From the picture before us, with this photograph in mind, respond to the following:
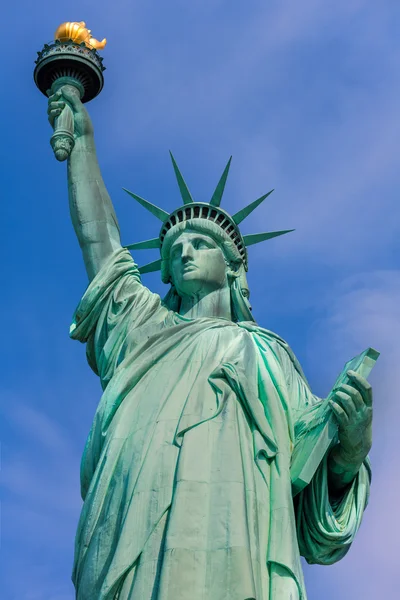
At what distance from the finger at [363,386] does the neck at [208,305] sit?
6.99 feet

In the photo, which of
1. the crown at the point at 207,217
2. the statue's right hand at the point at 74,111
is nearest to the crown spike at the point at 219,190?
the crown at the point at 207,217

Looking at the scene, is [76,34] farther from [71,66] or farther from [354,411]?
[354,411]

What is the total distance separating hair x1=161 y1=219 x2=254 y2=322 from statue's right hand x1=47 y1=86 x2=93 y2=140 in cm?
146

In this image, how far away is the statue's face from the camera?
42.9ft

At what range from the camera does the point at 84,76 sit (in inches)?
562

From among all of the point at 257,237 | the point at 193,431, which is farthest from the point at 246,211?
the point at 193,431

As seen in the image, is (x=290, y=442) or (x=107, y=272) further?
(x=107, y=272)

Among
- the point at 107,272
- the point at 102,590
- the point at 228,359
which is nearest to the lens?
the point at 102,590

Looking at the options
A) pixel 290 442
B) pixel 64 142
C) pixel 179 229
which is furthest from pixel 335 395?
pixel 64 142

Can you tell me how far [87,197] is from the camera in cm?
1332

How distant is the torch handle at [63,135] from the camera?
535 inches

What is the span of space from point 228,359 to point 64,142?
3.23 m

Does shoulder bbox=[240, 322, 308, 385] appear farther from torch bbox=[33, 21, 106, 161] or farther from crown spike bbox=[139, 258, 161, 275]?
torch bbox=[33, 21, 106, 161]

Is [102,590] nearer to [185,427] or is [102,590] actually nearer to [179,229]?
[185,427]
